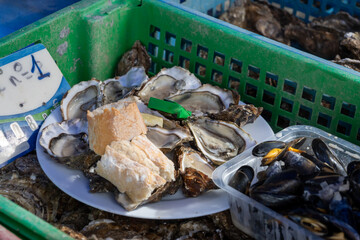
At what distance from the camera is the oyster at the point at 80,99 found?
2088 millimetres

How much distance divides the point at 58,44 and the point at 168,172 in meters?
0.93

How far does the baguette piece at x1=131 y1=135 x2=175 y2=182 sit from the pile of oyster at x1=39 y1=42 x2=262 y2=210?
4 cm

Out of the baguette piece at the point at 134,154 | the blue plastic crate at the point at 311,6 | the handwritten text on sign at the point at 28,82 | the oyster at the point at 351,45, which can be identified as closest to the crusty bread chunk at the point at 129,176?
the baguette piece at the point at 134,154

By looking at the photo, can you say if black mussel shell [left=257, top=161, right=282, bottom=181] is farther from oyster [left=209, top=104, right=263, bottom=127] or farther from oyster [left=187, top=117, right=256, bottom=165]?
oyster [left=209, top=104, right=263, bottom=127]

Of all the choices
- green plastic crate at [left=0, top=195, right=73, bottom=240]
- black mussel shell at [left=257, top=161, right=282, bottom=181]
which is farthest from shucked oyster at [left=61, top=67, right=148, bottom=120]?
black mussel shell at [left=257, top=161, right=282, bottom=181]

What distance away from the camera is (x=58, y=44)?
221 cm

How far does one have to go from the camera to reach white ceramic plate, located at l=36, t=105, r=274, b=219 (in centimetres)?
162

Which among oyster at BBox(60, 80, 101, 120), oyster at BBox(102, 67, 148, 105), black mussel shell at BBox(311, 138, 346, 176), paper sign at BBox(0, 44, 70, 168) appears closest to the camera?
black mussel shell at BBox(311, 138, 346, 176)

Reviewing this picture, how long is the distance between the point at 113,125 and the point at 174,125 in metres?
0.30

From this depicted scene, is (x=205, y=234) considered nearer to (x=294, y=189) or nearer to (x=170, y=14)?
(x=294, y=189)

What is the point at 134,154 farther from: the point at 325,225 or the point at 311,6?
the point at 311,6

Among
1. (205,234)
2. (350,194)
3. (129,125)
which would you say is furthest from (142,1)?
(350,194)

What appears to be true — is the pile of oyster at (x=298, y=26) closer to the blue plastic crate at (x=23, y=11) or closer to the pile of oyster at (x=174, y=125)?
the pile of oyster at (x=174, y=125)

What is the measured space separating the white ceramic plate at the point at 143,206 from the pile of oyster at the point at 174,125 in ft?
0.09
